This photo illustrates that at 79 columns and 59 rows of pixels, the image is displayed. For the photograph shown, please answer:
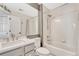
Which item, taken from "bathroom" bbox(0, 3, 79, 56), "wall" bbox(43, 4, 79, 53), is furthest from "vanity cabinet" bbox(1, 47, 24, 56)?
"wall" bbox(43, 4, 79, 53)

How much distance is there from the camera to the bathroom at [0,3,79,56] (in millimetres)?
1505

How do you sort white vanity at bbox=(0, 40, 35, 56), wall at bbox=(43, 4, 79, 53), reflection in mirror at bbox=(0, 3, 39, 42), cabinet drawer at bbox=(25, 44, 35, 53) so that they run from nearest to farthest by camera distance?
white vanity at bbox=(0, 40, 35, 56), reflection in mirror at bbox=(0, 3, 39, 42), cabinet drawer at bbox=(25, 44, 35, 53), wall at bbox=(43, 4, 79, 53)

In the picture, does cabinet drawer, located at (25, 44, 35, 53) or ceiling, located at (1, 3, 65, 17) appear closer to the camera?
ceiling, located at (1, 3, 65, 17)

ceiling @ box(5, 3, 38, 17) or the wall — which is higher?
ceiling @ box(5, 3, 38, 17)

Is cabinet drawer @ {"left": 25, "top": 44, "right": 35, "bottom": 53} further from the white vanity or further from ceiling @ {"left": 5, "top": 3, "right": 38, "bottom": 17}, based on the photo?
ceiling @ {"left": 5, "top": 3, "right": 38, "bottom": 17}

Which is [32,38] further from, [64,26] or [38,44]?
[64,26]

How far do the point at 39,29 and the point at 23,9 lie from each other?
0.67 metres

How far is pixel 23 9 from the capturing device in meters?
1.74

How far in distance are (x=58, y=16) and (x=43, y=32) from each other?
1.94 feet

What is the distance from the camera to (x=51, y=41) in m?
2.22

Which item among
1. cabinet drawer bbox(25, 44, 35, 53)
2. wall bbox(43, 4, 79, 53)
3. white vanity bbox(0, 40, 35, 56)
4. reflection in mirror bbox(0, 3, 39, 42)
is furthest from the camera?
wall bbox(43, 4, 79, 53)

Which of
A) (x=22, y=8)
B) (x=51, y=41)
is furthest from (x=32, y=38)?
(x=22, y=8)

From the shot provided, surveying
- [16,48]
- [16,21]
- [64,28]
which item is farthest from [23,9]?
[64,28]

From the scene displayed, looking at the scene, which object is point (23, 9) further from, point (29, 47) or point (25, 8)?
point (29, 47)
